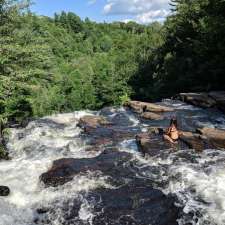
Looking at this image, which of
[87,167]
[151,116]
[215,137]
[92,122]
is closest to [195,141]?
[215,137]

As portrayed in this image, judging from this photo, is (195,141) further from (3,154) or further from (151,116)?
(3,154)

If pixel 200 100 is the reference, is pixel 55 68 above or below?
above

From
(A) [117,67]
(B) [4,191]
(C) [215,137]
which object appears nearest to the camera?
(B) [4,191]

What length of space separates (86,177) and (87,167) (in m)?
1.05

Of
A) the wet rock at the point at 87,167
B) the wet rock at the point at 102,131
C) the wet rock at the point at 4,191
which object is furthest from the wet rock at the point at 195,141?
the wet rock at the point at 4,191

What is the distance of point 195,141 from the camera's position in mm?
18219

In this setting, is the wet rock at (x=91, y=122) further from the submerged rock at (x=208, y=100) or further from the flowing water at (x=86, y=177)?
the submerged rock at (x=208, y=100)

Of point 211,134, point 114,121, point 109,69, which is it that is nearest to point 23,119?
point 114,121

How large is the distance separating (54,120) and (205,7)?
1836 centimetres

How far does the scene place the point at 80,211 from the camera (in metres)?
13.1

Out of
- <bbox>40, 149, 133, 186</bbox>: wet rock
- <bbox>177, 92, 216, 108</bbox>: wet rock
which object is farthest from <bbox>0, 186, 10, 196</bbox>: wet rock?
<bbox>177, 92, 216, 108</bbox>: wet rock

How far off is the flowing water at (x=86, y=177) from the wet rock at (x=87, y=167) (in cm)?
35

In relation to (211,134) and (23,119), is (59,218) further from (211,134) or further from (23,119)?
(23,119)

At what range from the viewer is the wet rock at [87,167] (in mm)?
15656
